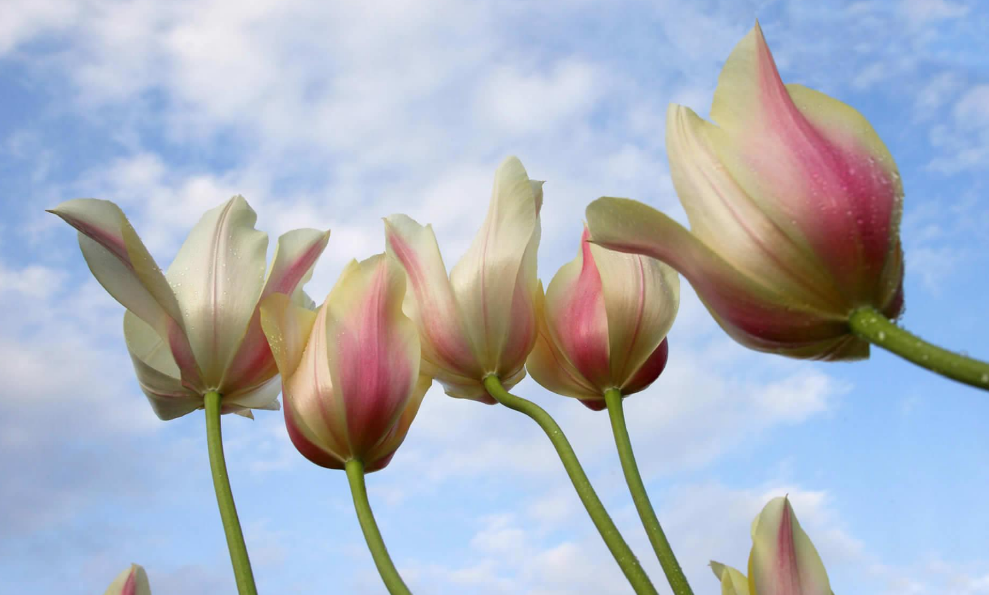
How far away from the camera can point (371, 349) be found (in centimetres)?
77

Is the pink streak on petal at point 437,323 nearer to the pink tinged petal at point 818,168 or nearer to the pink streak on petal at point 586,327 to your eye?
the pink streak on petal at point 586,327

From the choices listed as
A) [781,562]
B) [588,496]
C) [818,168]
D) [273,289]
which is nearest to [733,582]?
[781,562]

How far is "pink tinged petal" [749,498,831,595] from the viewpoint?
715mm

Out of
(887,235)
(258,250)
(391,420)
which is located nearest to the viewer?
(887,235)

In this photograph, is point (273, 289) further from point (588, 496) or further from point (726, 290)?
point (726, 290)

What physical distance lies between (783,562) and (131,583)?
23.5 inches

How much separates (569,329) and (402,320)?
17 cm

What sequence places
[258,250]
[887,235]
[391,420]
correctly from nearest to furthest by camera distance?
[887,235]
[391,420]
[258,250]

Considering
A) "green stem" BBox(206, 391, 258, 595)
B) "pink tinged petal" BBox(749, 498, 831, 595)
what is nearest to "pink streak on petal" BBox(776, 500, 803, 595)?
"pink tinged petal" BBox(749, 498, 831, 595)

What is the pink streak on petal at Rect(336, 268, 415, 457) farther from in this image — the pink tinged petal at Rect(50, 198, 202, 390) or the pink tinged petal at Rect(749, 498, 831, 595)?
the pink tinged petal at Rect(749, 498, 831, 595)

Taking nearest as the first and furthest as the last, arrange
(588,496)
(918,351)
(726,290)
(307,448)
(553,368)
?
(918,351) < (726,290) < (588,496) < (307,448) < (553,368)

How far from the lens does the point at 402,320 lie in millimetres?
790

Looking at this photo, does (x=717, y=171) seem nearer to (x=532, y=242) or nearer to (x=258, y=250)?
(x=532, y=242)

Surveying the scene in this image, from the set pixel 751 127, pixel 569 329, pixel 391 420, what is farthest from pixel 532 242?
pixel 751 127
